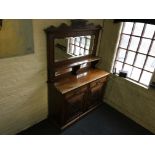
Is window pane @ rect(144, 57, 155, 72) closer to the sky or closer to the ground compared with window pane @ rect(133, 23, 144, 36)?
closer to the ground

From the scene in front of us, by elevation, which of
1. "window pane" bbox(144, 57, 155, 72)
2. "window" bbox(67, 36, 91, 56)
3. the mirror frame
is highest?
the mirror frame

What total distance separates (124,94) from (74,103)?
1.08 m

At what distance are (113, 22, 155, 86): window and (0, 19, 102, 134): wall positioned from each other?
1175 millimetres

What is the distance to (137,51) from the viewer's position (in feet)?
8.48

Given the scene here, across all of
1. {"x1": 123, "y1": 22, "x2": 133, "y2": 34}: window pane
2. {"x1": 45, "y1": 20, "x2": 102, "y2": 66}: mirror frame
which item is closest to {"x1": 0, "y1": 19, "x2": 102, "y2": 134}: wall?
{"x1": 45, "y1": 20, "x2": 102, "y2": 66}: mirror frame

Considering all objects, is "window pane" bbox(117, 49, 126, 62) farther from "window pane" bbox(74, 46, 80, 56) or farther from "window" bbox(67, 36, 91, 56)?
"window pane" bbox(74, 46, 80, 56)

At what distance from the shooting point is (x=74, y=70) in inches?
104

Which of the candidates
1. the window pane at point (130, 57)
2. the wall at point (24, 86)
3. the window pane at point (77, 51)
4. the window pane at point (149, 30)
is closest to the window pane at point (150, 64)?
the window pane at point (130, 57)

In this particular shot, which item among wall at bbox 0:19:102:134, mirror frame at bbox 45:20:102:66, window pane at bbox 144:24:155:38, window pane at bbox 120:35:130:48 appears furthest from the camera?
window pane at bbox 120:35:130:48

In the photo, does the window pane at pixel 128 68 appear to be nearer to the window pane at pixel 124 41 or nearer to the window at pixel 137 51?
the window at pixel 137 51

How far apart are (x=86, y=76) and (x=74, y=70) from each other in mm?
252

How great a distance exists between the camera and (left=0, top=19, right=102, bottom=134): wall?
6.29 ft
